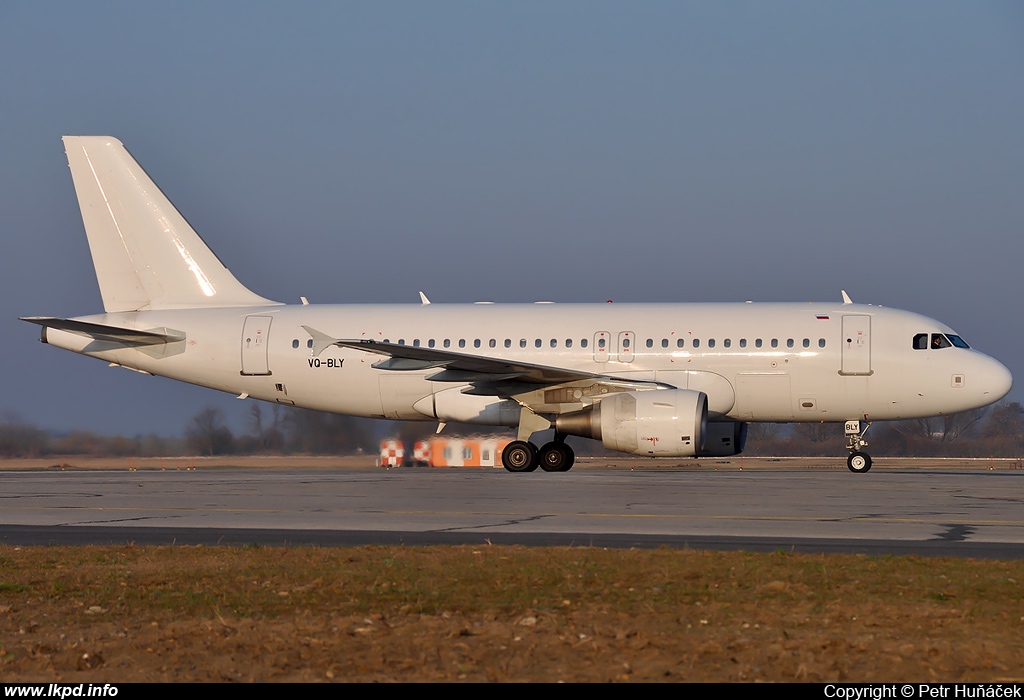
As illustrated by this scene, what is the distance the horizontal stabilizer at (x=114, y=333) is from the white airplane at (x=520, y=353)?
0.05 meters

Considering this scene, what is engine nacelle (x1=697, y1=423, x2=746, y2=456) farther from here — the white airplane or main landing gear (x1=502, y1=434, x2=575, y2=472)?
main landing gear (x1=502, y1=434, x2=575, y2=472)

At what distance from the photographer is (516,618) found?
6.96 meters

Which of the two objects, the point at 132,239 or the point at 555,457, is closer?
the point at 555,457

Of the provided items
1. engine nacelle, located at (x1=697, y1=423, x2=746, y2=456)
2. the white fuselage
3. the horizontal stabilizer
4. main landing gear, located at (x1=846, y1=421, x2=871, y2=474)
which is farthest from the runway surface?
the horizontal stabilizer

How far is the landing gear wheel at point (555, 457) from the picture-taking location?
82.8ft

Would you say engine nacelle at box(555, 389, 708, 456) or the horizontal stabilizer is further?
the horizontal stabilizer

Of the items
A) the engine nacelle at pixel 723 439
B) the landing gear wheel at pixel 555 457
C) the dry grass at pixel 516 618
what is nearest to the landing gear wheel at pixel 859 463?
the engine nacelle at pixel 723 439

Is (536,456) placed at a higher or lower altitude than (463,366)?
lower

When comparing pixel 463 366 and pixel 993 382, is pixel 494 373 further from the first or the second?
pixel 993 382

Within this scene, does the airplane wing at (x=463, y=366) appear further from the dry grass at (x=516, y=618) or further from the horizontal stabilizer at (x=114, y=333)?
the dry grass at (x=516, y=618)

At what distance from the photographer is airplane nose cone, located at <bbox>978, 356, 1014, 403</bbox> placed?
24.2 meters

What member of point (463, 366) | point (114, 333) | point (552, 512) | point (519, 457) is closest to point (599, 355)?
point (519, 457)

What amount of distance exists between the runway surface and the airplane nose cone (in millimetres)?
1900

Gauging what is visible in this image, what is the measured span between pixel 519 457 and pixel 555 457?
87cm
